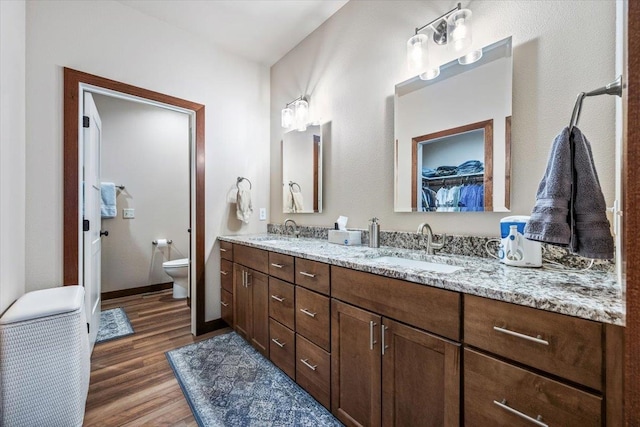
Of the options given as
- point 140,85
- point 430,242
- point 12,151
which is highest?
point 140,85

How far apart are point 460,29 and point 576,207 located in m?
1.12

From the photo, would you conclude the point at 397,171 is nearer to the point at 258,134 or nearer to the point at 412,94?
the point at 412,94

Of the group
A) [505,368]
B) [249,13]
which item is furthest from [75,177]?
[505,368]

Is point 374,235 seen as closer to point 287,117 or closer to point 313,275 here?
point 313,275

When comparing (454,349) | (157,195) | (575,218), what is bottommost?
(454,349)

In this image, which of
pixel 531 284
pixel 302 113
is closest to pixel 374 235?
pixel 531 284

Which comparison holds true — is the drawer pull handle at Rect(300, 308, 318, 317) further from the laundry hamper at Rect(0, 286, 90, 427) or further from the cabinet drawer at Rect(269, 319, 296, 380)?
the laundry hamper at Rect(0, 286, 90, 427)

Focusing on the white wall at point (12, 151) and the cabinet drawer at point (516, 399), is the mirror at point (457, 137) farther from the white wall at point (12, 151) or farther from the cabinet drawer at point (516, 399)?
the white wall at point (12, 151)

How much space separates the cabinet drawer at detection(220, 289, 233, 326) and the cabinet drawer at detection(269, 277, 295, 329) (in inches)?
28.8

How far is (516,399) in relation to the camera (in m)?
0.77

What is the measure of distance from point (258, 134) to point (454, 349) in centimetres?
263

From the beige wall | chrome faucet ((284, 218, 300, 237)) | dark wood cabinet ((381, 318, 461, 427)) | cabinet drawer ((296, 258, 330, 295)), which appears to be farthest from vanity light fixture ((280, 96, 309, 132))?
the beige wall

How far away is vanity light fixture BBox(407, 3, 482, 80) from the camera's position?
1419mm

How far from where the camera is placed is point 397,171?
5.87ft
